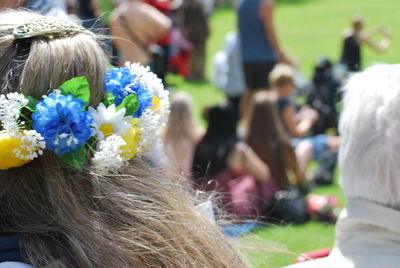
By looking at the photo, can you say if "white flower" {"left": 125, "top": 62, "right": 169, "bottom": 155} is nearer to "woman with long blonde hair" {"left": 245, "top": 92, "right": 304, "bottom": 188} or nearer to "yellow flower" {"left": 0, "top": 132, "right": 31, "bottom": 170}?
"yellow flower" {"left": 0, "top": 132, "right": 31, "bottom": 170}

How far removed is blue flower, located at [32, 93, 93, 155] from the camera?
137 cm

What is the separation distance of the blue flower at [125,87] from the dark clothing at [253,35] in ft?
18.5

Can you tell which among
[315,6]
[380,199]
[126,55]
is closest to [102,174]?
[380,199]

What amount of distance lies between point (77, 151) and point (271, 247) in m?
0.74

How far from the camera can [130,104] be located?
60.8 inches

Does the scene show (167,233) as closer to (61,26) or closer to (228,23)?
(61,26)

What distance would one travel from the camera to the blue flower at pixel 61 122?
1372mm

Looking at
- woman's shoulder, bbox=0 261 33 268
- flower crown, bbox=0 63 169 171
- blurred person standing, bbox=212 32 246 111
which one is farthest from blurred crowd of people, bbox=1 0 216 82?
blurred person standing, bbox=212 32 246 111

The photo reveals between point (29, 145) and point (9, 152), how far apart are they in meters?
0.04

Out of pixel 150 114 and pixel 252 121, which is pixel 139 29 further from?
pixel 150 114

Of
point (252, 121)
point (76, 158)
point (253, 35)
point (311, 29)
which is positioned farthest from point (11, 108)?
point (311, 29)

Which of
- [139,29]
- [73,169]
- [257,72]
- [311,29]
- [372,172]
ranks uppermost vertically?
[73,169]

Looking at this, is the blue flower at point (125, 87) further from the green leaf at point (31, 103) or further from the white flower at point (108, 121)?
the green leaf at point (31, 103)

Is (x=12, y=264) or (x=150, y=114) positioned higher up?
(x=150, y=114)
